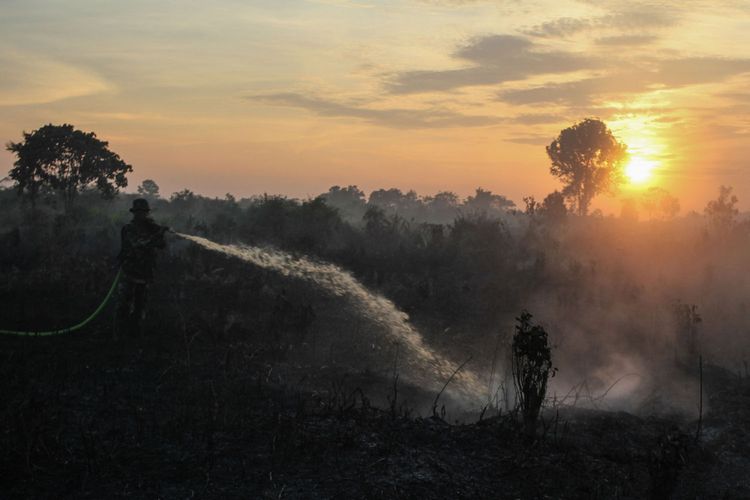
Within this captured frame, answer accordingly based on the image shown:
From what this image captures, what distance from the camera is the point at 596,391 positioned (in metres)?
12.5

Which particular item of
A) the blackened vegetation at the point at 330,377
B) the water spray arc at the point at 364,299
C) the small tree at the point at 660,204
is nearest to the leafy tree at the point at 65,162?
the blackened vegetation at the point at 330,377

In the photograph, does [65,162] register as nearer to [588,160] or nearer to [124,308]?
[124,308]

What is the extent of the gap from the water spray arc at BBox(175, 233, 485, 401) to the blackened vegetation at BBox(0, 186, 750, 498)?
17.8 inches

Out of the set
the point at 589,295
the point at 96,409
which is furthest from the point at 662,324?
the point at 96,409

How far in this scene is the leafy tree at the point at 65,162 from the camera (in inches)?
910

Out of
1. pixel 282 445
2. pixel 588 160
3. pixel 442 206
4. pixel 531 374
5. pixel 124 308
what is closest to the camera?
pixel 282 445

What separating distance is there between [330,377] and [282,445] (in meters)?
4.09

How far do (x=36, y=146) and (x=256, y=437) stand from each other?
67.7 feet

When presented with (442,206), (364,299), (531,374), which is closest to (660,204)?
(442,206)

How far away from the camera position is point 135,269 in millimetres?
11711

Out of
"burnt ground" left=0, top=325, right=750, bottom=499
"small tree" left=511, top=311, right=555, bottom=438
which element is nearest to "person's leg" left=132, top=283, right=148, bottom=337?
"burnt ground" left=0, top=325, right=750, bottom=499

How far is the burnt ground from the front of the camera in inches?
228

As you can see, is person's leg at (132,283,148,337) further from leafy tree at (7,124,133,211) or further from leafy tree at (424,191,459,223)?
leafy tree at (424,191,459,223)

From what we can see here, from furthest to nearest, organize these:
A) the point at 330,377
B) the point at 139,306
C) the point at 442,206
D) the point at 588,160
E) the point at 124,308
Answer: the point at 442,206, the point at 588,160, the point at 139,306, the point at 124,308, the point at 330,377
